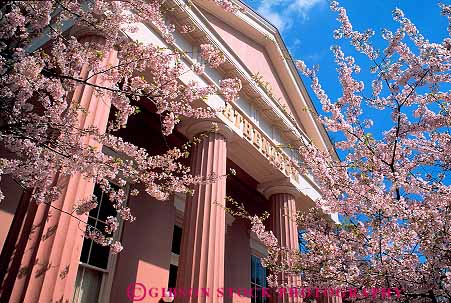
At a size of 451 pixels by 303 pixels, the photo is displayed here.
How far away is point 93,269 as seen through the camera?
23.2 ft

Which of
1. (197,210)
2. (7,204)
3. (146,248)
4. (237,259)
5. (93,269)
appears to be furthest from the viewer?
(237,259)

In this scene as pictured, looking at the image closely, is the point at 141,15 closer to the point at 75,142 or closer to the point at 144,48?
the point at 144,48

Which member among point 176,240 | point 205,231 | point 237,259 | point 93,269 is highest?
point 237,259

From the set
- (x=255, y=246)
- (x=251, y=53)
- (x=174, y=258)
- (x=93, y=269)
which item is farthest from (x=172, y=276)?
(x=251, y=53)

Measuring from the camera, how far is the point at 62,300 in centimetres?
396

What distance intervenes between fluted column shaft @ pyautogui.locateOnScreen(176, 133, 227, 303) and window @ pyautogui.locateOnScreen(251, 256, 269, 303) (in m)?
5.82

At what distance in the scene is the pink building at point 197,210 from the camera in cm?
415

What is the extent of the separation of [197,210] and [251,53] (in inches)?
231

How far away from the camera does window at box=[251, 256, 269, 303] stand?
12056 millimetres

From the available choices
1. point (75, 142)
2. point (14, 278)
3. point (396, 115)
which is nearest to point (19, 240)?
point (14, 278)

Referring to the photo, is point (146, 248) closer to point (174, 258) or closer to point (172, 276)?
point (174, 258)

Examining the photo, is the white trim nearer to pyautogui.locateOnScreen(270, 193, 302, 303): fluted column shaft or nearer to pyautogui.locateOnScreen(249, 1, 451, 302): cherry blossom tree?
pyautogui.locateOnScreen(270, 193, 302, 303): fluted column shaft

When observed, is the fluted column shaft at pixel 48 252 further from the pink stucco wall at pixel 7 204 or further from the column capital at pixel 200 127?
the column capital at pixel 200 127

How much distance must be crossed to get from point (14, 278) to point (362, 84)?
17.8 feet
